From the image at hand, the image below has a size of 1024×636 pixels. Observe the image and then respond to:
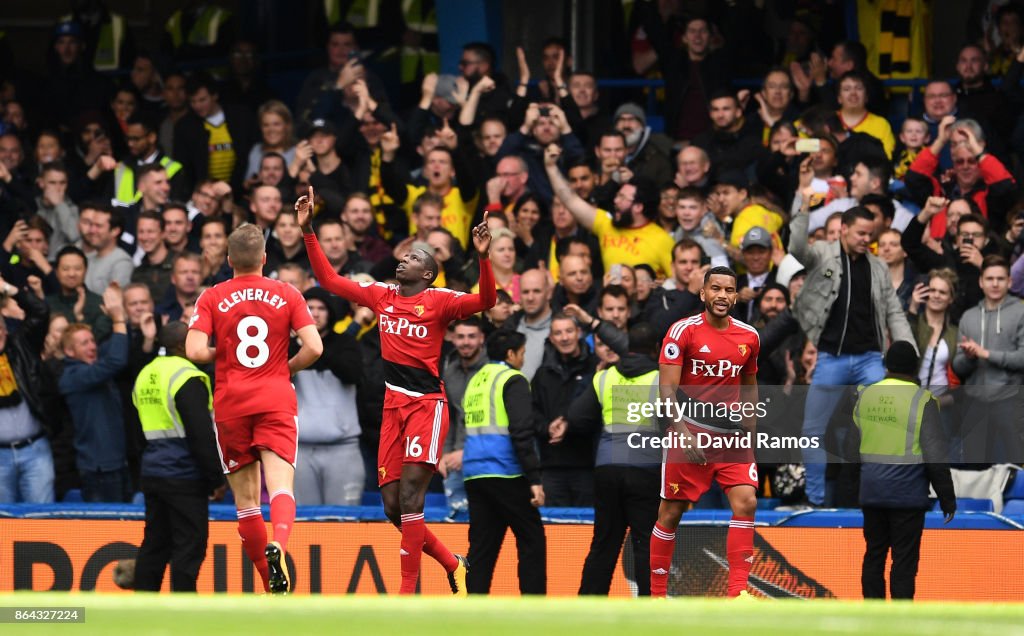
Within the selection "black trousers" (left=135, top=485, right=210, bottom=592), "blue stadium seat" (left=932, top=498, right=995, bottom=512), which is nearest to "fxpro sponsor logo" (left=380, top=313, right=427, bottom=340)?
"black trousers" (left=135, top=485, right=210, bottom=592)

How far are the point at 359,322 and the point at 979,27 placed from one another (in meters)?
7.42

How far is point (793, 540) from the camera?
1330 cm

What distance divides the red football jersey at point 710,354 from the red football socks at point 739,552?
80 cm

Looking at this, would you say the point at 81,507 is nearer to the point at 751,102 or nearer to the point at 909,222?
the point at 909,222

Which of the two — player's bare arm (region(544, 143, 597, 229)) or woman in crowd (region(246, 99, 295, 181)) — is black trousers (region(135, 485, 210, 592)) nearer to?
player's bare arm (region(544, 143, 597, 229))

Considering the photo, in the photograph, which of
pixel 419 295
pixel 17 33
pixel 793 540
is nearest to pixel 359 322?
pixel 419 295

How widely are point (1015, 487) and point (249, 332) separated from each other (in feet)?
20.4

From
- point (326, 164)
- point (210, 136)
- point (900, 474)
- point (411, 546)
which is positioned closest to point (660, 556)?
point (411, 546)

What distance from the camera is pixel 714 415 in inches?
455

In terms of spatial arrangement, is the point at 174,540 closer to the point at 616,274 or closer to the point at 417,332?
the point at 417,332

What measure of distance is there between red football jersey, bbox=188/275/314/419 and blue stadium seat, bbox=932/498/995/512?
5.55 meters

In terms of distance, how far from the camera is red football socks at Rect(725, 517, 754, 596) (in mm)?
11445

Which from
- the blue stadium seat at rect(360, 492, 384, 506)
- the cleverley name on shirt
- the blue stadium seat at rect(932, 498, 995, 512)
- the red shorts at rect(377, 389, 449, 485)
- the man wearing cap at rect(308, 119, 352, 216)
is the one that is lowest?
the blue stadium seat at rect(360, 492, 384, 506)

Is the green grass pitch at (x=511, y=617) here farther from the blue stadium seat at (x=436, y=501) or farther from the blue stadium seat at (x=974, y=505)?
the blue stadium seat at (x=436, y=501)
